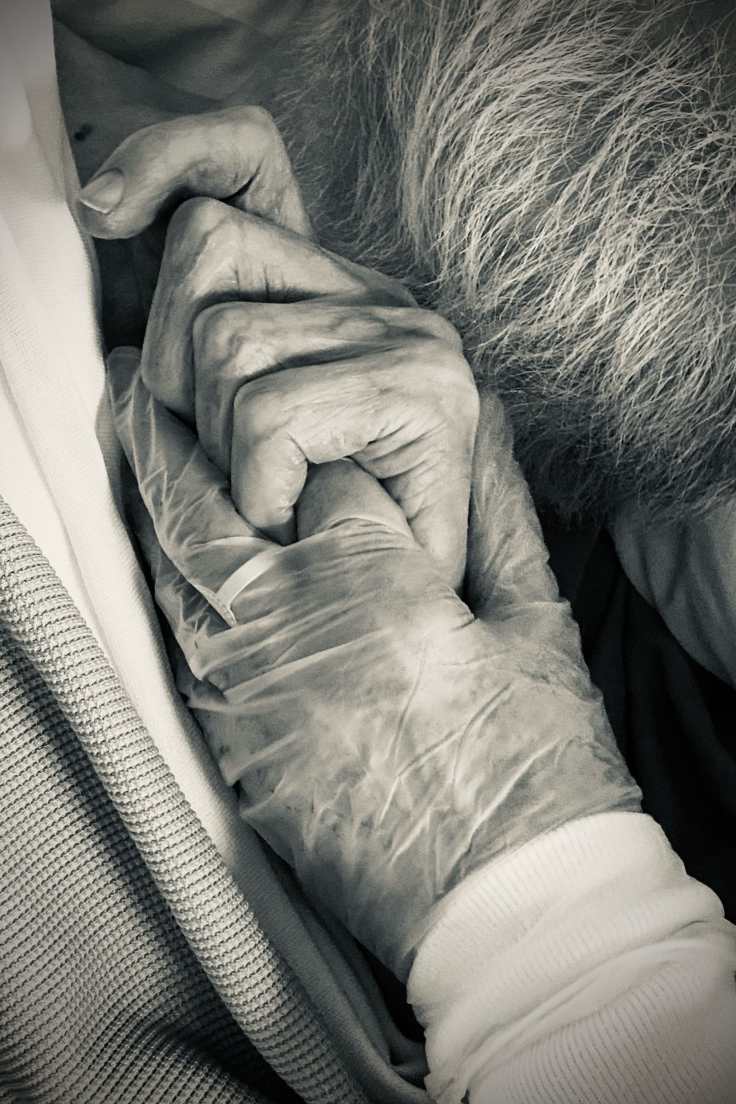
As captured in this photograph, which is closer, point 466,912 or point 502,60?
point 466,912

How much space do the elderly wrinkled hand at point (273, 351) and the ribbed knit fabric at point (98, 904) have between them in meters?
0.13

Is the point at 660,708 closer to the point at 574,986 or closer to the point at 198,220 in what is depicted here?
the point at 574,986

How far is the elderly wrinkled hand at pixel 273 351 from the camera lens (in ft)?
1.52

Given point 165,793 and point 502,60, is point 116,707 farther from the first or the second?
point 502,60

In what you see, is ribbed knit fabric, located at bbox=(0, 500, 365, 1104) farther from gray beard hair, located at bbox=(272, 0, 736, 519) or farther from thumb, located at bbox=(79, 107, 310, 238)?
gray beard hair, located at bbox=(272, 0, 736, 519)

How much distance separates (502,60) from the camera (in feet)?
1.76

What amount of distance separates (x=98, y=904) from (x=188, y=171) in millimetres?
370

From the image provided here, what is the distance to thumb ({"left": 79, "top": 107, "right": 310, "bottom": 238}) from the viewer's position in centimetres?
47

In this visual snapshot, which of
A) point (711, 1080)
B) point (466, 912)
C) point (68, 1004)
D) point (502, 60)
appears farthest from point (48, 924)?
point (502, 60)

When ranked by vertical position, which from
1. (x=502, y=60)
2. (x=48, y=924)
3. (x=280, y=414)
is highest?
(x=502, y=60)

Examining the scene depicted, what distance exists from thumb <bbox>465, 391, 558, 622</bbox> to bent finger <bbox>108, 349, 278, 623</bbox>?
0.44 ft

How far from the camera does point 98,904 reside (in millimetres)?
412

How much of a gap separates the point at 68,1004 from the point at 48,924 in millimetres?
39

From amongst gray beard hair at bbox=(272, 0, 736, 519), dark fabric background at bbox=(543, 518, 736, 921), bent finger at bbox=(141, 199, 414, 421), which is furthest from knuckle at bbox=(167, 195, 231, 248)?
dark fabric background at bbox=(543, 518, 736, 921)
